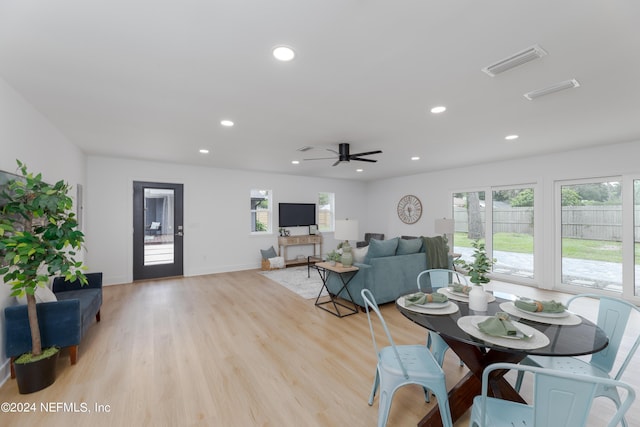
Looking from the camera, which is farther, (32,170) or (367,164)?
(367,164)

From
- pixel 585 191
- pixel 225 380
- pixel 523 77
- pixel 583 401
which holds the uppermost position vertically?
pixel 523 77

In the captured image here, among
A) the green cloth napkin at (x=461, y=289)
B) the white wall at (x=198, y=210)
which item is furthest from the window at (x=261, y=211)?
the green cloth napkin at (x=461, y=289)

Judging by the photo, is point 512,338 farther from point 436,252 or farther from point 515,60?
point 436,252

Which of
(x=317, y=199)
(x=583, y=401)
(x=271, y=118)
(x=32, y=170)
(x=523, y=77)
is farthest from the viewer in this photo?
(x=317, y=199)

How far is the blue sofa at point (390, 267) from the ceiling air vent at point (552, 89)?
2.37 meters

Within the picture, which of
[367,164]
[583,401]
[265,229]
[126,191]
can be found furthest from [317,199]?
[583,401]

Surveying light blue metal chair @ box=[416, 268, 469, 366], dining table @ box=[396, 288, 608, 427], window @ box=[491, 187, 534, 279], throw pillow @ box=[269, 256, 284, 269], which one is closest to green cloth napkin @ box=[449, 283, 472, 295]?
dining table @ box=[396, 288, 608, 427]

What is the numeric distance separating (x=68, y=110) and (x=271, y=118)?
2129 millimetres

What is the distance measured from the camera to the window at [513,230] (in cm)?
536

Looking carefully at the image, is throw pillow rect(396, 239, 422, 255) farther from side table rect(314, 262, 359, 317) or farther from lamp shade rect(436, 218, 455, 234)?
lamp shade rect(436, 218, 455, 234)

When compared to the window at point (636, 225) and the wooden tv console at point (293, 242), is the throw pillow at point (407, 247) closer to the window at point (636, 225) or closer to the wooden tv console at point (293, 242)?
the window at point (636, 225)

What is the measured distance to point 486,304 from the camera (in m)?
1.83

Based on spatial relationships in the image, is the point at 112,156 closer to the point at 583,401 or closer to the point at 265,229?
the point at 265,229

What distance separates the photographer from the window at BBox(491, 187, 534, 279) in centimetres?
536
